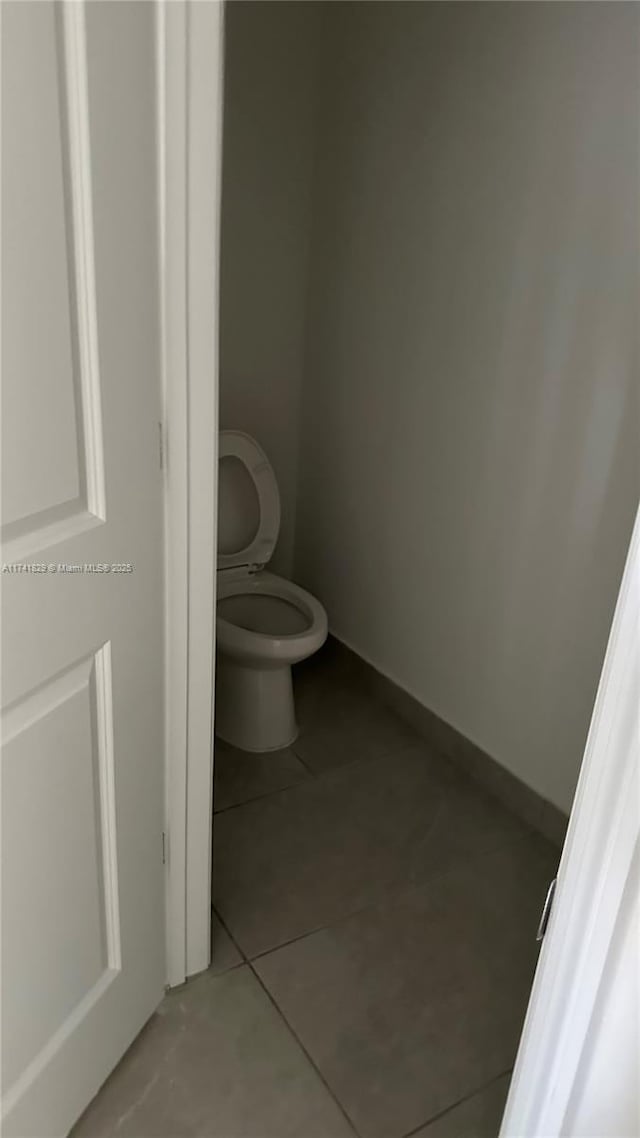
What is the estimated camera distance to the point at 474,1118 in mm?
1479

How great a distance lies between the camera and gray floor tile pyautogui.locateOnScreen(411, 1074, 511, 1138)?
145cm

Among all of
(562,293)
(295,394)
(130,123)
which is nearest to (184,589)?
(130,123)

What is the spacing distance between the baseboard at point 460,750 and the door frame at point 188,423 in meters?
0.92

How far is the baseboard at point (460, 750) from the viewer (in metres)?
2.16

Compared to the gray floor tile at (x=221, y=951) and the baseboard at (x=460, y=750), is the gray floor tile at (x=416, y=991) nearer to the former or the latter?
the gray floor tile at (x=221, y=951)

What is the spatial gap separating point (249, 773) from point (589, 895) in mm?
1456

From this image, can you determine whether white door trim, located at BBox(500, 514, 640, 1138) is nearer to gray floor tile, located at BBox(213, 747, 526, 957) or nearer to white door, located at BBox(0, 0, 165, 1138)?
white door, located at BBox(0, 0, 165, 1138)

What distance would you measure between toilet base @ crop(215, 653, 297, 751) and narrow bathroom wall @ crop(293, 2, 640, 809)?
0.39 meters

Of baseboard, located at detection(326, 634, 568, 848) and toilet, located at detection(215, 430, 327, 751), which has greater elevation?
toilet, located at detection(215, 430, 327, 751)

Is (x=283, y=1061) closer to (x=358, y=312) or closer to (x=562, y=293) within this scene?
(x=562, y=293)

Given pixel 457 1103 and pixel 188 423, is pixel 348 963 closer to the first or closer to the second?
pixel 457 1103

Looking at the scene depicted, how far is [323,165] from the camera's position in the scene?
2477 mm

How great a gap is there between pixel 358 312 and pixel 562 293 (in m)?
0.73

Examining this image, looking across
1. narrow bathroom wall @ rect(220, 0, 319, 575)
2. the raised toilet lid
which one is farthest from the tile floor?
narrow bathroom wall @ rect(220, 0, 319, 575)
